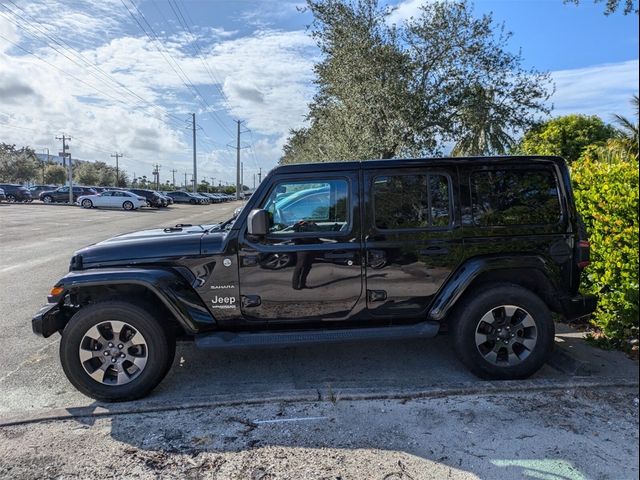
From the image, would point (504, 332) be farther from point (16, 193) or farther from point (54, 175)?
point (54, 175)

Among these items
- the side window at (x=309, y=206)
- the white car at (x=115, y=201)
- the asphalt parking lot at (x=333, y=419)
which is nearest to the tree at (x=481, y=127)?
the asphalt parking lot at (x=333, y=419)

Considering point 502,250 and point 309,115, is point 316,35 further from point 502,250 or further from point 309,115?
point 502,250

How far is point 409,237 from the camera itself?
13.4ft

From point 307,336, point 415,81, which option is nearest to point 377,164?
point 307,336

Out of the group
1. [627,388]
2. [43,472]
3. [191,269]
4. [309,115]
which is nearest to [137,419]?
[43,472]

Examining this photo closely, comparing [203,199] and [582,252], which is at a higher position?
[203,199]

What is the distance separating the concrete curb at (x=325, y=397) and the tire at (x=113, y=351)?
146 millimetres

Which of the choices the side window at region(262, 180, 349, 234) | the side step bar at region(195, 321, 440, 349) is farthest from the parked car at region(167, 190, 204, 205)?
the side step bar at region(195, 321, 440, 349)

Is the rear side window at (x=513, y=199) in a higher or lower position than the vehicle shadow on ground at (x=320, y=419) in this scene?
higher

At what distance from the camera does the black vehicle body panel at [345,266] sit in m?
3.96

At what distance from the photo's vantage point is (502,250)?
4.11m

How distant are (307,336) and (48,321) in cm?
211

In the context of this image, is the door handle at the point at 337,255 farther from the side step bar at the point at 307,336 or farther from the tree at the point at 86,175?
the tree at the point at 86,175

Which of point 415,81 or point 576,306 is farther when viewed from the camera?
point 415,81
